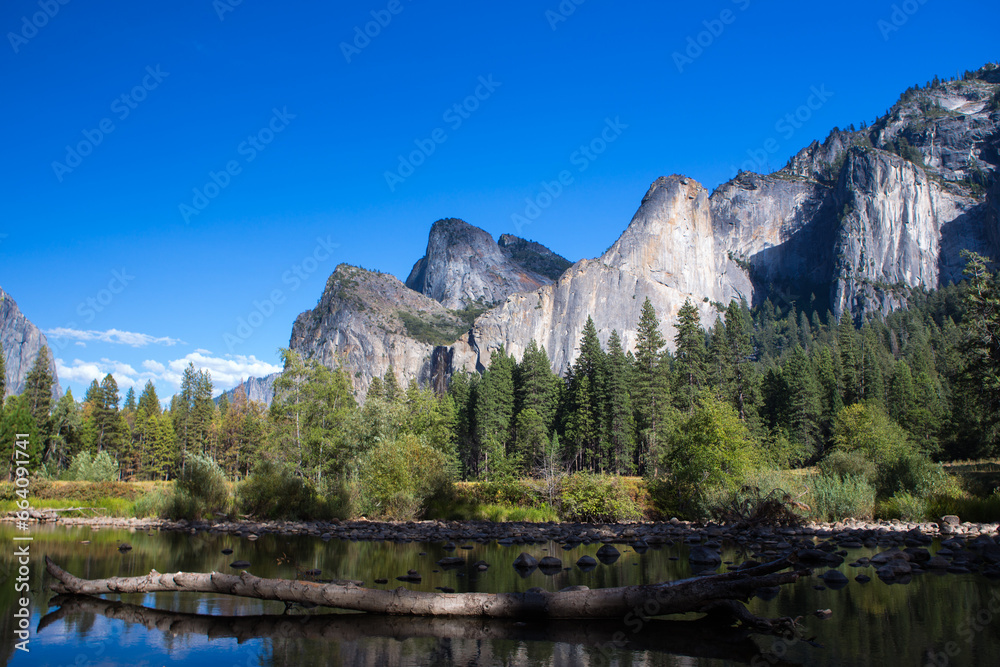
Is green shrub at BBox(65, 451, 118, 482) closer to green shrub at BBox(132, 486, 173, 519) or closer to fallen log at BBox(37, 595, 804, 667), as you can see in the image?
green shrub at BBox(132, 486, 173, 519)

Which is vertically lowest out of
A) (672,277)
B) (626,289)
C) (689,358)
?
(689,358)

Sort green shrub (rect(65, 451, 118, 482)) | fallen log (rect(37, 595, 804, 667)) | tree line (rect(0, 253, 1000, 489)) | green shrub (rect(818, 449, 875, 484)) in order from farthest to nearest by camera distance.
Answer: tree line (rect(0, 253, 1000, 489)), green shrub (rect(65, 451, 118, 482)), green shrub (rect(818, 449, 875, 484)), fallen log (rect(37, 595, 804, 667))

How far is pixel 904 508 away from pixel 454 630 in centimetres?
2519

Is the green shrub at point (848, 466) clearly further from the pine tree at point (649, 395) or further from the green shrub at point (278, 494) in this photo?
the green shrub at point (278, 494)

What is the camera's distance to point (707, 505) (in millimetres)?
28078

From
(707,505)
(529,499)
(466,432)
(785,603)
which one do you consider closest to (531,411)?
(466,432)

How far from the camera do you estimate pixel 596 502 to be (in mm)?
27766

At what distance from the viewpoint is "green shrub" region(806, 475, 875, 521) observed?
25672 millimetres

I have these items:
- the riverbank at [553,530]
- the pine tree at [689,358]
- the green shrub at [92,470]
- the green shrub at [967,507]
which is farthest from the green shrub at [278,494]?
the pine tree at [689,358]

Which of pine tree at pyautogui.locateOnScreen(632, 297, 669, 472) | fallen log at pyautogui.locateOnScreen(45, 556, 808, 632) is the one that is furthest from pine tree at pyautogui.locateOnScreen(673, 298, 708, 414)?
fallen log at pyautogui.locateOnScreen(45, 556, 808, 632)

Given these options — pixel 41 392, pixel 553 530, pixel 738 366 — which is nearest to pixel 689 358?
pixel 738 366

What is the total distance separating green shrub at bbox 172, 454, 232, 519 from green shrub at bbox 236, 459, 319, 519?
4.31 ft

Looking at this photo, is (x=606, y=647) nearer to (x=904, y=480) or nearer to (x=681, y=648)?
(x=681, y=648)

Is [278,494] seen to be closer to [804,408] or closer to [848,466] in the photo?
[848,466]
